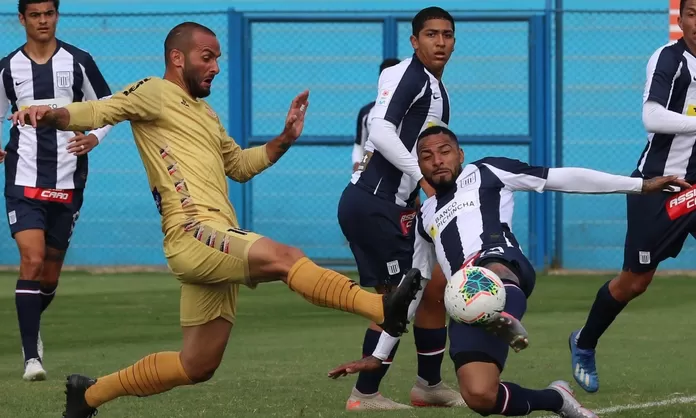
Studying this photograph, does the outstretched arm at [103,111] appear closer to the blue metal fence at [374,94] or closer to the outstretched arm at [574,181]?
the outstretched arm at [574,181]

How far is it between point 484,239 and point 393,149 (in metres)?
1.21

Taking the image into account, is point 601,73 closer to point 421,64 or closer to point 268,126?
point 268,126

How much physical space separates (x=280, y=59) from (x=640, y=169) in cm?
1010

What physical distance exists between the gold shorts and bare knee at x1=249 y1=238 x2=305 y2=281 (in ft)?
0.12

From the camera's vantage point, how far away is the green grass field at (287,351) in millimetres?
8500

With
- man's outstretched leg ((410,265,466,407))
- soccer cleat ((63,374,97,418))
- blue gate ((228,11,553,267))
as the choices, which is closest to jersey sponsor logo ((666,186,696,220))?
man's outstretched leg ((410,265,466,407))

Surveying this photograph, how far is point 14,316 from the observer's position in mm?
13719

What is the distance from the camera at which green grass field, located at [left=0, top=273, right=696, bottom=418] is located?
8500 mm

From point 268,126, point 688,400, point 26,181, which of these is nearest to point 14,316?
point 26,181

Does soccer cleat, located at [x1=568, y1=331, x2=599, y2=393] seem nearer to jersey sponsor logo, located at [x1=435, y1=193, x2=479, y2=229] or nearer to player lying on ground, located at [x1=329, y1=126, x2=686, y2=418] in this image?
player lying on ground, located at [x1=329, y1=126, x2=686, y2=418]

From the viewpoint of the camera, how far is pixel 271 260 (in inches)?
266

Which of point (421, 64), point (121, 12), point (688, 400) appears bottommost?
point (688, 400)

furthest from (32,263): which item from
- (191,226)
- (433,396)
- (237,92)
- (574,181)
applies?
(237,92)

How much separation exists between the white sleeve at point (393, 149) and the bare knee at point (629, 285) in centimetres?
153
